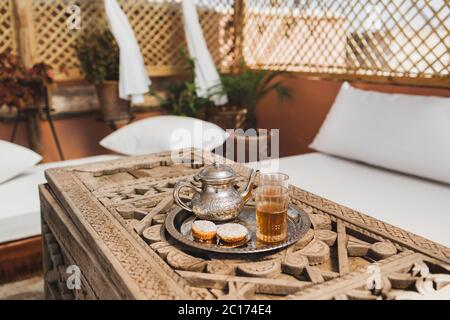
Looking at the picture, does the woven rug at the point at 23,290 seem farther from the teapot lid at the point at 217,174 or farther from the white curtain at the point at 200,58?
the white curtain at the point at 200,58

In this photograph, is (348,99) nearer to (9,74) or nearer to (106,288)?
(106,288)

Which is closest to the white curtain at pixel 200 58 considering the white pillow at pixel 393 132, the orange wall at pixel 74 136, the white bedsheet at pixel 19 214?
the orange wall at pixel 74 136

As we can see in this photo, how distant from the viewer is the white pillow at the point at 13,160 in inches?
79.5

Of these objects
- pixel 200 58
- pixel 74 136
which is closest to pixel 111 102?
pixel 74 136

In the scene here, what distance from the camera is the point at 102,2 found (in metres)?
3.26

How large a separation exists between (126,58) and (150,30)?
0.64m

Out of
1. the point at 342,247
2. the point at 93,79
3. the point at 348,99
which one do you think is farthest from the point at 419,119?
the point at 93,79

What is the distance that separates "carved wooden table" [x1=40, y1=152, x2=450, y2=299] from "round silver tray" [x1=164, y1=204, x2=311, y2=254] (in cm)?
2

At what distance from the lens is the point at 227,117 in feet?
10.5

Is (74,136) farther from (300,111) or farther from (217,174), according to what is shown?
(217,174)

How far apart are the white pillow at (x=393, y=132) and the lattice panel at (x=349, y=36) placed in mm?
314

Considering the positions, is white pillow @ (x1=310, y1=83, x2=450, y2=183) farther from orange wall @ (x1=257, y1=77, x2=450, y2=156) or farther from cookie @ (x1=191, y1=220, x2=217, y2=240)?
cookie @ (x1=191, y1=220, x2=217, y2=240)

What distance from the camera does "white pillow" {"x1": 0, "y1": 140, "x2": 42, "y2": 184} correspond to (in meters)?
2.02
